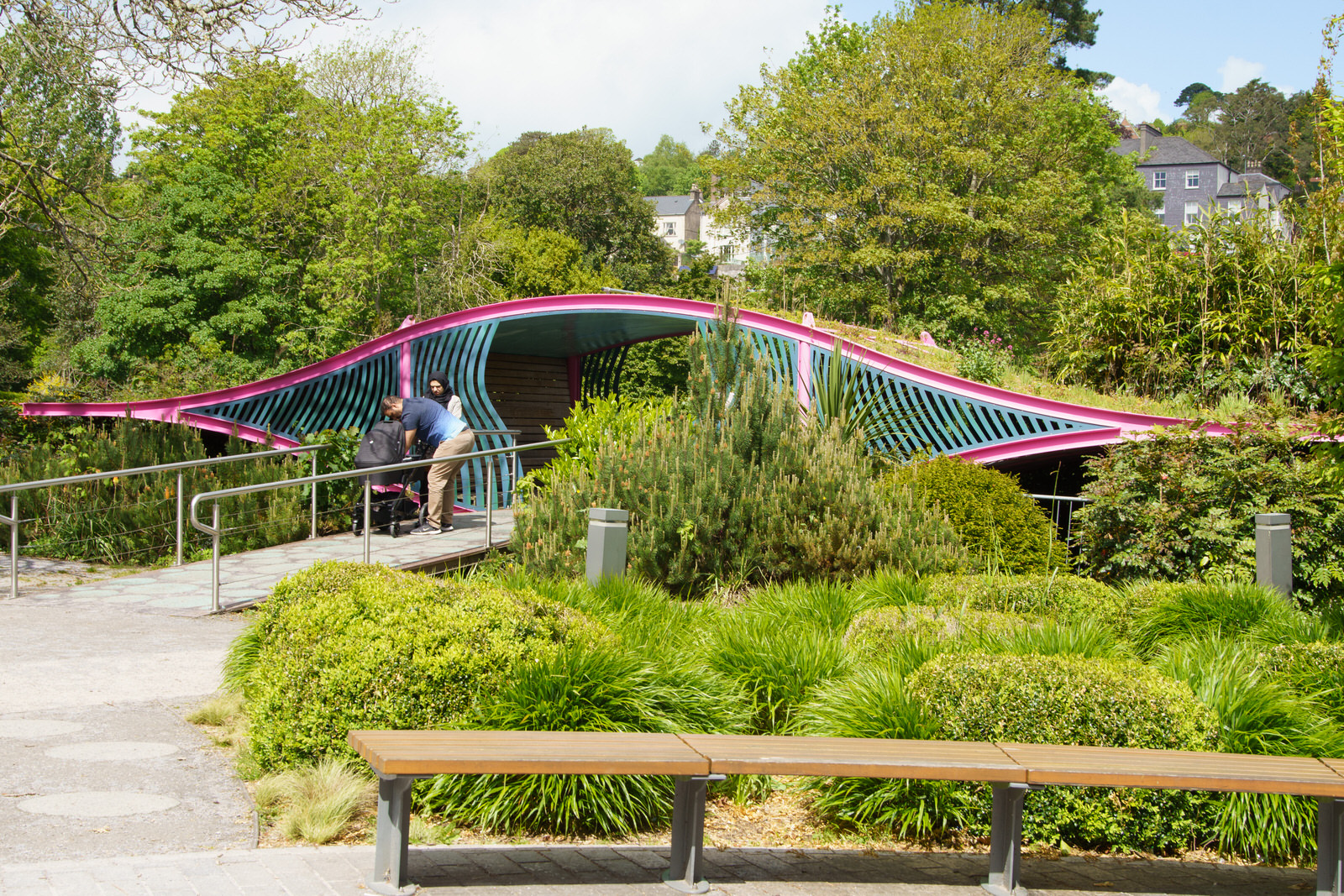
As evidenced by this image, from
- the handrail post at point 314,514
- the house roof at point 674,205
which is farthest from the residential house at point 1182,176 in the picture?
the handrail post at point 314,514

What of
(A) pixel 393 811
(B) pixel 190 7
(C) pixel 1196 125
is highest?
(C) pixel 1196 125

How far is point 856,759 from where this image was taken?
3523 millimetres

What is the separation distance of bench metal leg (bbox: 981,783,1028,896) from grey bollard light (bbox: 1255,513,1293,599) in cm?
427

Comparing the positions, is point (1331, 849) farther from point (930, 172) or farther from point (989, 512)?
point (930, 172)

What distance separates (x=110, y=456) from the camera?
50.5 ft

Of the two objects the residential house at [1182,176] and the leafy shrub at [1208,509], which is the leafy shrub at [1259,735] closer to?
the leafy shrub at [1208,509]

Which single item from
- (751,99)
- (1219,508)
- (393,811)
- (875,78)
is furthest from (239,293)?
(393,811)

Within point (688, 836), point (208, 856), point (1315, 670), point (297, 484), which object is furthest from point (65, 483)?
point (1315, 670)

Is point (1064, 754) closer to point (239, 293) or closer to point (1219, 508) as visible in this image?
point (1219, 508)

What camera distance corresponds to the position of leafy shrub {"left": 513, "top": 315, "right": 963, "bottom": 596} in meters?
7.66

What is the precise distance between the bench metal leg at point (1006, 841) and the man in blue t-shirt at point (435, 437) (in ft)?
27.8

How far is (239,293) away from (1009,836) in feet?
100

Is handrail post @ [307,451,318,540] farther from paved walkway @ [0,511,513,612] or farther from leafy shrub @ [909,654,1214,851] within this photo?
leafy shrub @ [909,654,1214,851]

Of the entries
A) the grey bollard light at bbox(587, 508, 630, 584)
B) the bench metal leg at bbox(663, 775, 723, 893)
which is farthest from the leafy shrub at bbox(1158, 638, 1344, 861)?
the grey bollard light at bbox(587, 508, 630, 584)
